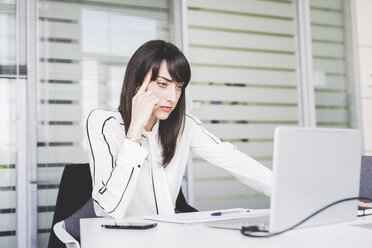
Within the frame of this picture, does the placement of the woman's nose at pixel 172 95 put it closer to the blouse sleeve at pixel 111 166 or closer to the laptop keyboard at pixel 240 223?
the blouse sleeve at pixel 111 166

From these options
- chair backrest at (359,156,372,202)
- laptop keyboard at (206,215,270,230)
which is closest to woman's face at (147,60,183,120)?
laptop keyboard at (206,215,270,230)

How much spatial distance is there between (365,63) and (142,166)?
10.8 feet

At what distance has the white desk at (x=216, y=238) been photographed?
37.4 inches

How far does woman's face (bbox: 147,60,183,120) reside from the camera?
1.88 metres

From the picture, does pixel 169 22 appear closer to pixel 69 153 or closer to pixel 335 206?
pixel 69 153

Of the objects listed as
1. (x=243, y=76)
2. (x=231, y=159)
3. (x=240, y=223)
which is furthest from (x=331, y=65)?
(x=240, y=223)

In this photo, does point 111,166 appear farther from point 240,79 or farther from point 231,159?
Result: point 240,79

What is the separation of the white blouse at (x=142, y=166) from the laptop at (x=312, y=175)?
1.55 feet

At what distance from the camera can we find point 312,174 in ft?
3.50

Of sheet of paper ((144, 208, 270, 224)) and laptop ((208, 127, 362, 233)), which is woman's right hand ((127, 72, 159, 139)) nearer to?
sheet of paper ((144, 208, 270, 224))

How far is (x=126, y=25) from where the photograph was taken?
347 centimetres

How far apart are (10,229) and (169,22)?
2065 millimetres

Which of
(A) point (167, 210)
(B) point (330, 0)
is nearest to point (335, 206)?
(A) point (167, 210)

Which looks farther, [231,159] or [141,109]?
[231,159]
